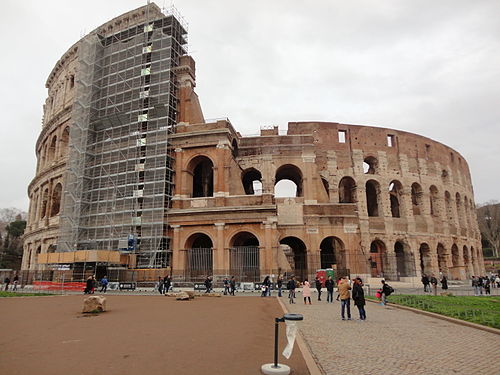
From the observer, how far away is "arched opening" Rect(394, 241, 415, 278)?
31172 millimetres

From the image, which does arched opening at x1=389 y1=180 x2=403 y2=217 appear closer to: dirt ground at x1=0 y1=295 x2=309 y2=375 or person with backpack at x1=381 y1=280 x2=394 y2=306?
person with backpack at x1=381 y1=280 x2=394 y2=306

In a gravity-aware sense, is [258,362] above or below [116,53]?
below

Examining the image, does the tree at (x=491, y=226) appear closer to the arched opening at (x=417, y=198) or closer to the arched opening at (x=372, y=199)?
the arched opening at (x=417, y=198)

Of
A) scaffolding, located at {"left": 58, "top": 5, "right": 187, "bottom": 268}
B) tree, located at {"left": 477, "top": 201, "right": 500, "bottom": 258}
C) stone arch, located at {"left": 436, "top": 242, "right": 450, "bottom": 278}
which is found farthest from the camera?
tree, located at {"left": 477, "top": 201, "right": 500, "bottom": 258}

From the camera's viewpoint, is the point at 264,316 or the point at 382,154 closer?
the point at 264,316

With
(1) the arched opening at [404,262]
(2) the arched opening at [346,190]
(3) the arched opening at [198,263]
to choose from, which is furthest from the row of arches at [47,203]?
(1) the arched opening at [404,262]

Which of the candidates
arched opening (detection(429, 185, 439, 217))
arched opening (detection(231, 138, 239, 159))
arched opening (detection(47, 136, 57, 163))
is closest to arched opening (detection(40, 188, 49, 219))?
arched opening (detection(47, 136, 57, 163))

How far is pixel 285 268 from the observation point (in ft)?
80.9

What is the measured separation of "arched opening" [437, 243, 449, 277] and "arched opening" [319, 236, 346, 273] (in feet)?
39.1

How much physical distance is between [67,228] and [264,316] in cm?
2177

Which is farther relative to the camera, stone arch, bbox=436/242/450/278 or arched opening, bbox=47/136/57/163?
arched opening, bbox=47/136/57/163

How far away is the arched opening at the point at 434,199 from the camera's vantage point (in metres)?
35.7

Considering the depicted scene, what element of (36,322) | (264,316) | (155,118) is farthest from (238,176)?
(36,322)

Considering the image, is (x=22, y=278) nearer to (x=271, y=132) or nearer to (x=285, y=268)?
(x=285, y=268)
